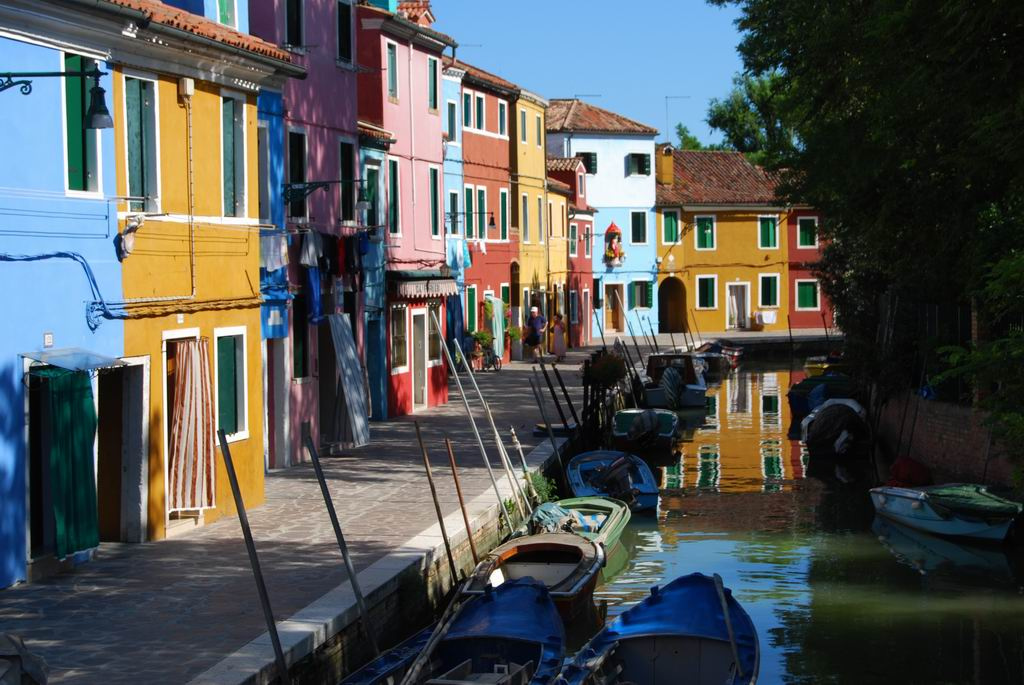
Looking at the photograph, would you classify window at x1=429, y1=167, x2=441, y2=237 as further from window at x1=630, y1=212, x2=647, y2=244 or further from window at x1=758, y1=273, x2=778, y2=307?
window at x1=758, y1=273, x2=778, y2=307

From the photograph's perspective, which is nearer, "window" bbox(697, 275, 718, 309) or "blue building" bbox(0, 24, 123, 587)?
"blue building" bbox(0, 24, 123, 587)

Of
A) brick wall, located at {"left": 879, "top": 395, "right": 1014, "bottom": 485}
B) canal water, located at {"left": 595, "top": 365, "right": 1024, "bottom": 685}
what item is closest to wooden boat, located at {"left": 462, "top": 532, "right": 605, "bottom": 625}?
canal water, located at {"left": 595, "top": 365, "right": 1024, "bottom": 685}

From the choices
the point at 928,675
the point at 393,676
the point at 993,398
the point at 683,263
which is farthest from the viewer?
the point at 683,263

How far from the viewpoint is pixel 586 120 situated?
2496 inches

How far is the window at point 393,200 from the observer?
96.2 feet

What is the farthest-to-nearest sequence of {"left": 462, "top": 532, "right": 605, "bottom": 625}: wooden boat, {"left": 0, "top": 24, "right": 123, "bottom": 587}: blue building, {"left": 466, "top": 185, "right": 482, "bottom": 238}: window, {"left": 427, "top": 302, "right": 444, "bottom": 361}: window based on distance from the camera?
{"left": 466, "top": 185, "right": 482, "bottom": 238}: window
{"left": 427, "top": 302, "right": 444, "bottom": 361}: window
{"left": 462, "top": 532, "right": 605, "bottom": 625}: wooden boat
{"left": 0, "top": 24, "right": 123, "bottom": 587}: blue building

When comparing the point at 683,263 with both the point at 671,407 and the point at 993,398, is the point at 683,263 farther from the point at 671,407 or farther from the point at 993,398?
the point at 993,398

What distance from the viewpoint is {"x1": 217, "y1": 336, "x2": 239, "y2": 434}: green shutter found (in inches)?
678

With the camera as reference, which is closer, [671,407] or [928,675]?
[928,675]

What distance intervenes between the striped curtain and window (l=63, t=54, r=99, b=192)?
242 cm

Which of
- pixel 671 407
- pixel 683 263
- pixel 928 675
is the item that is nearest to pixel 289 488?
pixel 928 675

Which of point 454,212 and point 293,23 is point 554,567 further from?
point 454,212

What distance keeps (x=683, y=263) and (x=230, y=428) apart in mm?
50312

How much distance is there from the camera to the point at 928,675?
46.3 ft
